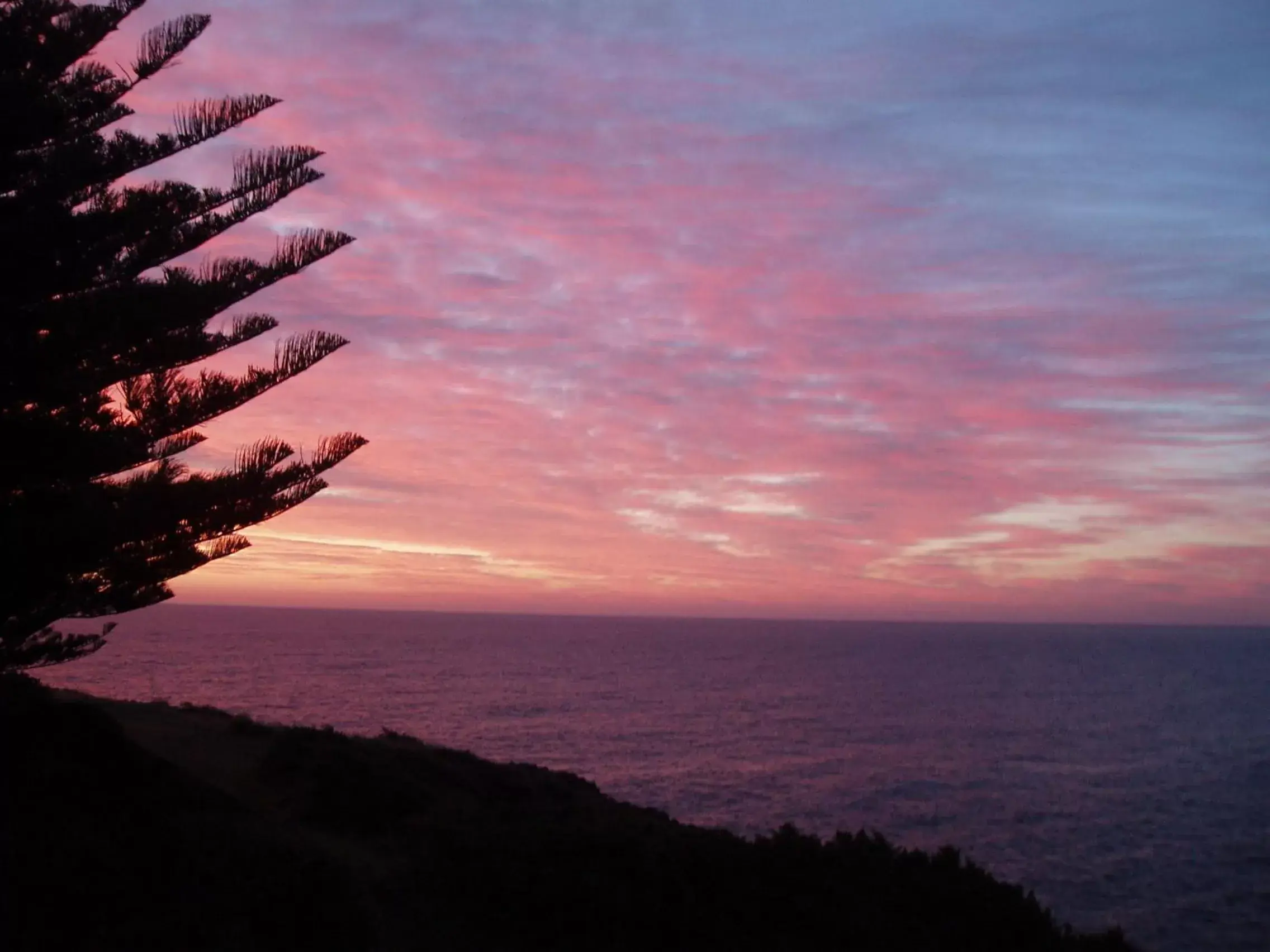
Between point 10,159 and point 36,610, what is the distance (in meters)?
4.33

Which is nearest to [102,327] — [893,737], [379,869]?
[379,869]

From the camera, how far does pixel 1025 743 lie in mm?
44375

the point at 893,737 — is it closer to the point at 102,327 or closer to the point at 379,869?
the point at 379,869

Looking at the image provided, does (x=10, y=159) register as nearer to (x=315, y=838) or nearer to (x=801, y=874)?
(x=315, y=838)

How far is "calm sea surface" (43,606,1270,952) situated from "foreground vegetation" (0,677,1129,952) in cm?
1077

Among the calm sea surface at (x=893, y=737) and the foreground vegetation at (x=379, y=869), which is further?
the calm sea surface at (x=893, y=737)

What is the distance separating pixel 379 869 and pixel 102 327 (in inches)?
223

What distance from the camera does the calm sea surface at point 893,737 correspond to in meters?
23.4

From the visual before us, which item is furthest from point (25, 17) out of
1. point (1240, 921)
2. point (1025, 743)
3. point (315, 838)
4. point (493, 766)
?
point (1025, 743)

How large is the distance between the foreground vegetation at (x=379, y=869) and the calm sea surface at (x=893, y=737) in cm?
1077

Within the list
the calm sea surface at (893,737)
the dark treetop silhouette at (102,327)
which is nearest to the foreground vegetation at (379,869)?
the dark treetop silhouette at (102,327)

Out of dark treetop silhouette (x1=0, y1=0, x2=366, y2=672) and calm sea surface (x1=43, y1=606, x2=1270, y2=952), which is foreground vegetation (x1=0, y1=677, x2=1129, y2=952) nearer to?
dark treetop silhouette (x1=0, y1=0, x2=366, y2=672)

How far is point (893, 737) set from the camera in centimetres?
4425

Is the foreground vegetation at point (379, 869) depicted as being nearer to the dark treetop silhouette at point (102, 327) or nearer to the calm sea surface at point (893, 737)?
the dark treetop silhouette at point (102, 327)
